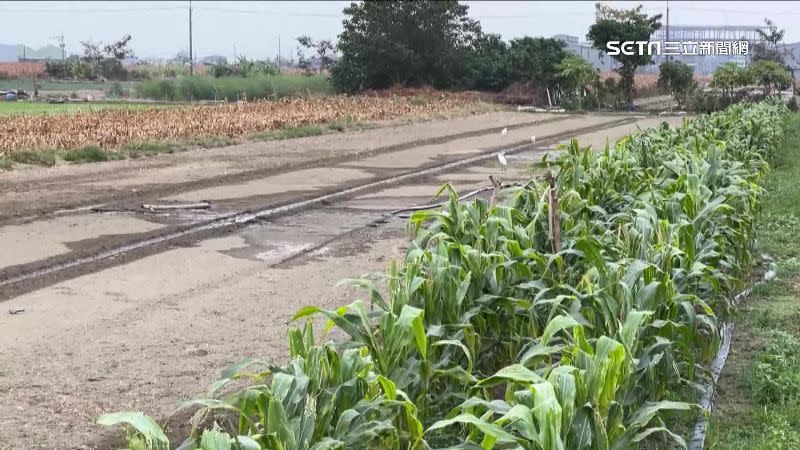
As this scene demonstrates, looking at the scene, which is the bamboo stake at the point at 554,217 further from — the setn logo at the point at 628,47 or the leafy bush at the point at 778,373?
the setn logo at the point at 628,47

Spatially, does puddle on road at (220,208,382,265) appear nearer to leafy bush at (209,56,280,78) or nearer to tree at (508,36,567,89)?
tree at (508,36,567,89)

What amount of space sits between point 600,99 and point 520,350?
35971 mm

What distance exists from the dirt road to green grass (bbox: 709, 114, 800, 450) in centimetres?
255

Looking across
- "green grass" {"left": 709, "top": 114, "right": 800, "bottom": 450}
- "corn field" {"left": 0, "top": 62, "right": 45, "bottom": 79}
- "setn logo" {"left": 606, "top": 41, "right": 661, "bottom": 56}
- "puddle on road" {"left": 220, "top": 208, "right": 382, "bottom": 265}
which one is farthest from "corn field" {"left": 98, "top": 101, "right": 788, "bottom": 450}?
"corn field" {"left": 0, "top": 62, "right": 45, "bottom": 79}

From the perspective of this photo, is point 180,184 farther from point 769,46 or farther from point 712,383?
point 769,46

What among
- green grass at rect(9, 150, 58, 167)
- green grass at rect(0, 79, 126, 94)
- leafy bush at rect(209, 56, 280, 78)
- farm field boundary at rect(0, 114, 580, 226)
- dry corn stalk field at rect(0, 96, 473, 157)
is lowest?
farm field boundary at rect(0, 114, 580, 226)

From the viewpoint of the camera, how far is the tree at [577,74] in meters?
38.8

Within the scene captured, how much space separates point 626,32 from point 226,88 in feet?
52.2

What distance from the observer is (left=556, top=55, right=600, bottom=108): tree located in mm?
38844

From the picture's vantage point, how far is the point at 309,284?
319 inches

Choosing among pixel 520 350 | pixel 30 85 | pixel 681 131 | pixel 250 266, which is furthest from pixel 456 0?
pixel 520 350

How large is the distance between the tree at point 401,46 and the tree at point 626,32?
547 centimetres

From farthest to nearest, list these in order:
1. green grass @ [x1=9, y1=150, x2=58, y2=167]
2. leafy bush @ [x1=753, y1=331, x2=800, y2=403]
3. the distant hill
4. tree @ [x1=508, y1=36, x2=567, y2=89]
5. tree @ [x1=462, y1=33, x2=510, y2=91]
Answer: the distant hill < tree @ [x1=462, y1=33, x2=510, y2=91] < tree @ [x1=508, y1=36, x2=567, y2=89] < green grass @ [x1=9, y1=150, x2=58, y2=167] < leafy bush @ [x1=753, y1=331, x2=800, y2=403]

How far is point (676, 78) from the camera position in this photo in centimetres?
Answer: 4000
